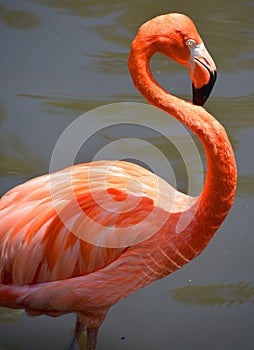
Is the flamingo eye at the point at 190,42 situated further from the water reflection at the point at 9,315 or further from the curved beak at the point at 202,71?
the water reflection at the point at 9,315

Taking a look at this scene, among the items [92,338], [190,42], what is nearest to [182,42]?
[190,42]

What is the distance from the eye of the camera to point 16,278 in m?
3.08

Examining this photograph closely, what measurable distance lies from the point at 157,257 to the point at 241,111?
83.2 inches

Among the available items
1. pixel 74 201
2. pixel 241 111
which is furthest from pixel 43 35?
pixel 74 201

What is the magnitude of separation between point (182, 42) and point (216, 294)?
1475mm

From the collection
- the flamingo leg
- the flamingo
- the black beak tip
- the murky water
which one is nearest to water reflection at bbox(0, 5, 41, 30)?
the murky water

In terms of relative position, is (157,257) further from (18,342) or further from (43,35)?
(43,35)

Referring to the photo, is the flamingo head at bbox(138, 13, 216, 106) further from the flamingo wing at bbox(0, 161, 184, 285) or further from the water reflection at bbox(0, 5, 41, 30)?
the water reflection at bbox(0, 5, 41, 30)

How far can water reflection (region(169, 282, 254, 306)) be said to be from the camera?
3.69 metres

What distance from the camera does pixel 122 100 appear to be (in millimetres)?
4996

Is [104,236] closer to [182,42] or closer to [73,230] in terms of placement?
[73,230]

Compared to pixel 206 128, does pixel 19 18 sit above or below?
below

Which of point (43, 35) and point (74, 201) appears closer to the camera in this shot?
point (74, 201)

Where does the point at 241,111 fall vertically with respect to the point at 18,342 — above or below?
above
